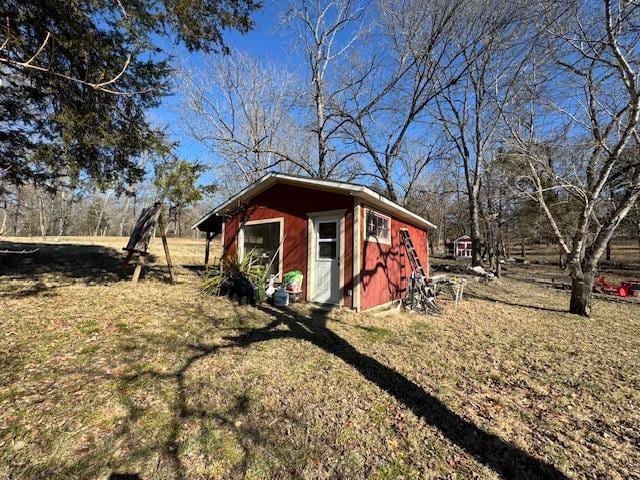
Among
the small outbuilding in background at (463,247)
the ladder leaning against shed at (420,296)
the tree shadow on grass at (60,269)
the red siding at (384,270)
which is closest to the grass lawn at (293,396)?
the tree shadow on grass at (60,269)

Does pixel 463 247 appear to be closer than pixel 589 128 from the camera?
No

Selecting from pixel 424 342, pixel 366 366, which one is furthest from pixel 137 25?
pixel 424 342

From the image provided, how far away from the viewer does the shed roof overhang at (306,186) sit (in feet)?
23.1

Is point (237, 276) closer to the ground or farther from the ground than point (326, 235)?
closer to the ground

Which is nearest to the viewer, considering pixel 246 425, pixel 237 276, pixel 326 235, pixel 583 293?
pixel 246 425

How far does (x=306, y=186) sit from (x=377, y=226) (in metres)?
2.15

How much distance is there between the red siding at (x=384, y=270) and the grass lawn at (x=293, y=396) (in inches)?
51.0

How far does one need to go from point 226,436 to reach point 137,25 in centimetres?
630

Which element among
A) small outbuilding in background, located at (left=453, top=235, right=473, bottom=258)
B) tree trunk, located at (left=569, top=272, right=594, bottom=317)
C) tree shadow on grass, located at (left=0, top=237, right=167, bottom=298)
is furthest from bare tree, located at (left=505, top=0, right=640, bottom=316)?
small outbuilding in background, located at (left=453, top=235, right=473, bottom=258)

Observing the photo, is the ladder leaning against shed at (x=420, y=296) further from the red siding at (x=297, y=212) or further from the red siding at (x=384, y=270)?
the red siding at (x=297, y=212)

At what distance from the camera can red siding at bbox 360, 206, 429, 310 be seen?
24.1 ft

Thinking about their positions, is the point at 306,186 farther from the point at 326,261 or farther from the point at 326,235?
the point at 326,261

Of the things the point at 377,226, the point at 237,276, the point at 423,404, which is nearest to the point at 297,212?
the point at 377,226

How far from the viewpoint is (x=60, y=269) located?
9.48 meters
